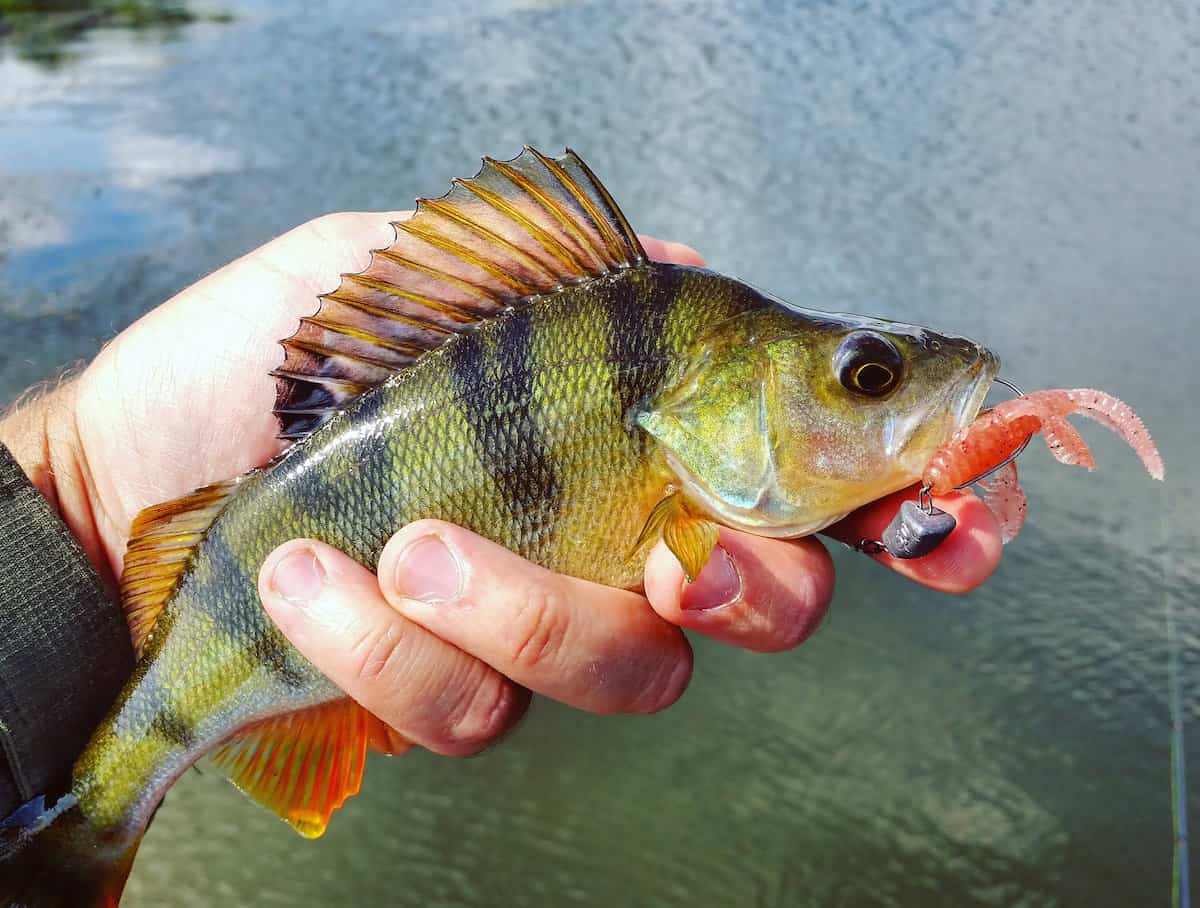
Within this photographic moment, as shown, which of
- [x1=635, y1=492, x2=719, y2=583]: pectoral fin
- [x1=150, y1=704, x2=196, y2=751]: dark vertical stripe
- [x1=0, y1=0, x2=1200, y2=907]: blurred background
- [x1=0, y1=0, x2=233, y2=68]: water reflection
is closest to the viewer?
[x1=635, y1=492, x2=719, y2=583]: pectoral fin

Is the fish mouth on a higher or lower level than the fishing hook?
higher

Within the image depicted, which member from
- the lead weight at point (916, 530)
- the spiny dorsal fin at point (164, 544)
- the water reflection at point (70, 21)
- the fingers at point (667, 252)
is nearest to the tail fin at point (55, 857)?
the spiny dorsal fin at point (164, 544)

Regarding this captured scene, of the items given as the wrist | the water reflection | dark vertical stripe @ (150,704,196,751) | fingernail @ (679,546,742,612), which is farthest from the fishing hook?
the water reflection

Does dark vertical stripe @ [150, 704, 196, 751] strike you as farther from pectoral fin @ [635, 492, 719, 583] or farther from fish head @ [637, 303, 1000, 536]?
fish head @ [637, 303, 1000, 536]

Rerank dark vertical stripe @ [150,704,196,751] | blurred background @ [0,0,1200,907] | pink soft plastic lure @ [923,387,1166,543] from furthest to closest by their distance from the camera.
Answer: blurred background @ [0,0,1200,907]
dark vertical stripe @ [150,704,196,751]
pink soft plastic lure @ [923,387,1166,543]

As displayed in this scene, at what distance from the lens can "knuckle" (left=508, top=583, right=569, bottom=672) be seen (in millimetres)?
2025

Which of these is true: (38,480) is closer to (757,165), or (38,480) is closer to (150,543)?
(150,543)

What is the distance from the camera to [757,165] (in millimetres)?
8406

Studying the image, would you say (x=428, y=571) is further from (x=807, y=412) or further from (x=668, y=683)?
(x=807, y=412)

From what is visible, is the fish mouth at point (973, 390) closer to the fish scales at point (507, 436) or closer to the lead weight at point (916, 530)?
the fish scales at point (507, 436)

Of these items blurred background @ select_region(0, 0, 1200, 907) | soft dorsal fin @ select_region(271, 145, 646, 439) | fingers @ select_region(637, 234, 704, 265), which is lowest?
blurred background @ select_region(0, 0, 1200, 907)

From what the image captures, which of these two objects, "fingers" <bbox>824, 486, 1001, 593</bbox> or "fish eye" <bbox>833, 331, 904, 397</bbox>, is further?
"fingers" <bbox>824, 486, 1001, 593</bbox>

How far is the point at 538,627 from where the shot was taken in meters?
2.05

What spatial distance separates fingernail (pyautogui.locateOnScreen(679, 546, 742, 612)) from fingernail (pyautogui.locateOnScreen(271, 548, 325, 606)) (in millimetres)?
784
